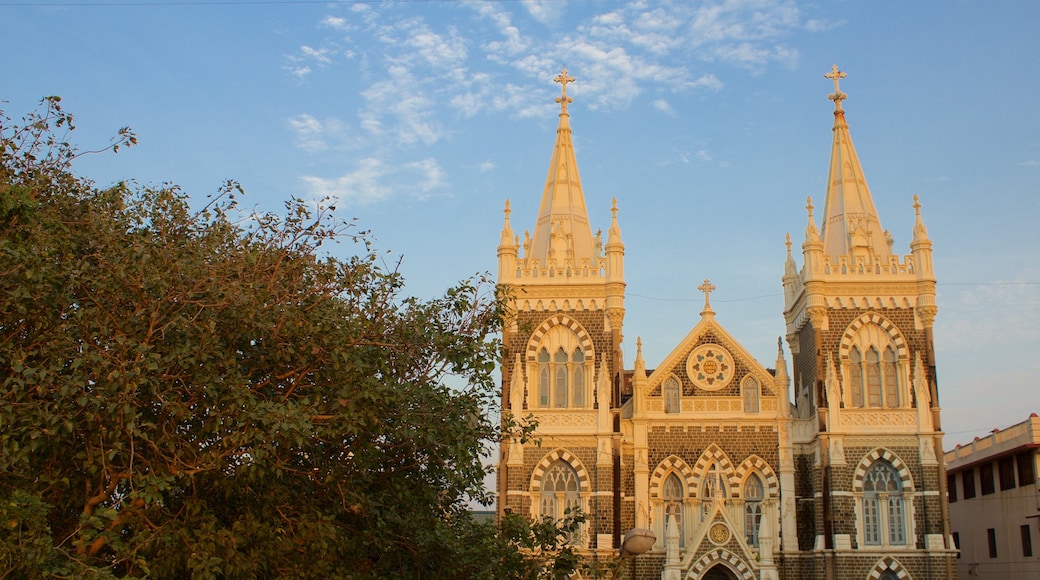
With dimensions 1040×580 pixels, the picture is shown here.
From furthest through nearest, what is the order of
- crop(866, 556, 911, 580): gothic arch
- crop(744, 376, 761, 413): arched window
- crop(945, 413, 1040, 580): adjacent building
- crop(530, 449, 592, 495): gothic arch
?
crop(945, 413, 1040, 580): adjacent building → crop(744, 376, 761, 413): arched window → crop(530, 449, 592, 495): gothic arch → crop(866, 556, 911, 580): gothic arch

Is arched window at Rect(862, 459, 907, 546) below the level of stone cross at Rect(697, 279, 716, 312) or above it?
below

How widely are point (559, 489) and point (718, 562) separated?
5134mm

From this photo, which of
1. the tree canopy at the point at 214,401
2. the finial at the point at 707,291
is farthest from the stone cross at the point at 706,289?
the tree canopy at the point at 214,401

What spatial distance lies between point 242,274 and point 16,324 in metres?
2.85

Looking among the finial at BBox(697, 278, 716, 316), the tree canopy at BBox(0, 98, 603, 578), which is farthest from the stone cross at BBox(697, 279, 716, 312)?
the tree canopy at BBox(0, 98, 603, 578)

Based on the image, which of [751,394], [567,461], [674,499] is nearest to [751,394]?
[751,394]

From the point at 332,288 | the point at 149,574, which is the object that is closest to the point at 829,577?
the point at 332,288

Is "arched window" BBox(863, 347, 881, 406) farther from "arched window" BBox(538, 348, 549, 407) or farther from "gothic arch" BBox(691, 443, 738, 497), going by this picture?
"arched window" BBox(538, 348, 549, 407)

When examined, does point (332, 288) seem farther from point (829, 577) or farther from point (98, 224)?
point (829, 577)

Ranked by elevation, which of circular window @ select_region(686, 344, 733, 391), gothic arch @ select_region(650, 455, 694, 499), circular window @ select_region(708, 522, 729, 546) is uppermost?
circular window @ select_region(686, 344, 733, 391)

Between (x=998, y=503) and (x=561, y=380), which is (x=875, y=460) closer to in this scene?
(x=998, y=503)

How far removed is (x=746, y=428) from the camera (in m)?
33.5

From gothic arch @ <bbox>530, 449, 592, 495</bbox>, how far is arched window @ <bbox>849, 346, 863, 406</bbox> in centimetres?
858

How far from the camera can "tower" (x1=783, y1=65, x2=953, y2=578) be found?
3188 cm
